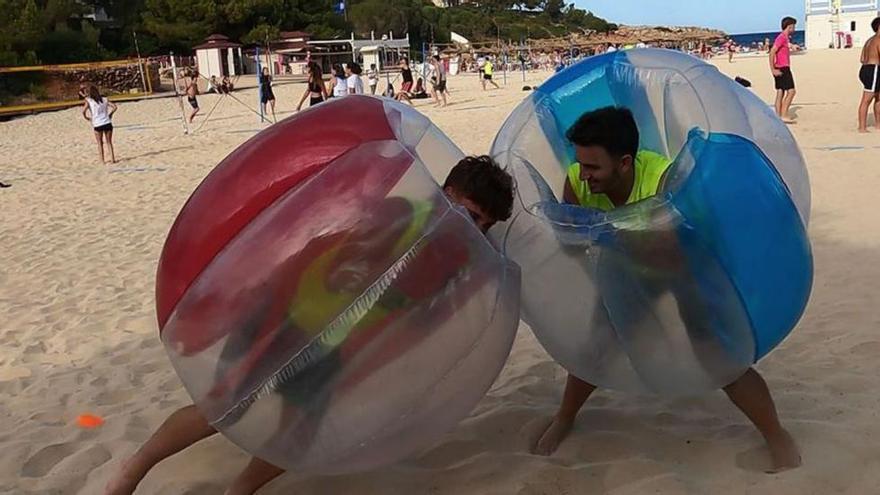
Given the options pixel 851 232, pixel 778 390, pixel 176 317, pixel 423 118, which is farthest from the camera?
pixel 851 232

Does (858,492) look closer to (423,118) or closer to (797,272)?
(797,272)

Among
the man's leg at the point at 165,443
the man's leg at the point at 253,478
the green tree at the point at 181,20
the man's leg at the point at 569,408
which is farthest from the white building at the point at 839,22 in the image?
the man's leg at the point at 165,443

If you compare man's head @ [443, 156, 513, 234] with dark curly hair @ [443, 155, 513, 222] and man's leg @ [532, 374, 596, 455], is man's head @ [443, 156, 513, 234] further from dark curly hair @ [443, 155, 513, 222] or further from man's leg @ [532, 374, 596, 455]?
man's leg @ [532, 374, 596, 455]

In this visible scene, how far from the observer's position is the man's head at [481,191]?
2646 mm

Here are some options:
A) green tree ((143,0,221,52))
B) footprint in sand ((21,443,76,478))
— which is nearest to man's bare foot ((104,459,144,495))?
footprint in sand ((21,443,76,478))

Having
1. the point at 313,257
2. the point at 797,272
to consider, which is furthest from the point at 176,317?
the point at 797,272

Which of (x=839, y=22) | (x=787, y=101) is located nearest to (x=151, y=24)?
(x=787, y=101)

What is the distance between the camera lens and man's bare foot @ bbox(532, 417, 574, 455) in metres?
3.09

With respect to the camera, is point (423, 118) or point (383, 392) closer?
point (383, 392)

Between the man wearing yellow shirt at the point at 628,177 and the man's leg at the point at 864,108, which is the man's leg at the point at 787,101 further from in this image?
the man wearing yellow shirt at the point at 628,177

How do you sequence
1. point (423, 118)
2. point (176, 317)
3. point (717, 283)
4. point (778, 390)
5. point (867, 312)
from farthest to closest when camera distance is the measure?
point (867, 312), point (778, 390), point (423, 118), point (717, 283), point (176, 317)

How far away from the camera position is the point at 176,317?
239 cm

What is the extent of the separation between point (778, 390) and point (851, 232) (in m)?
2.99

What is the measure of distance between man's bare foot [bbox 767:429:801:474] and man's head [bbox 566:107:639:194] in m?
1.01
